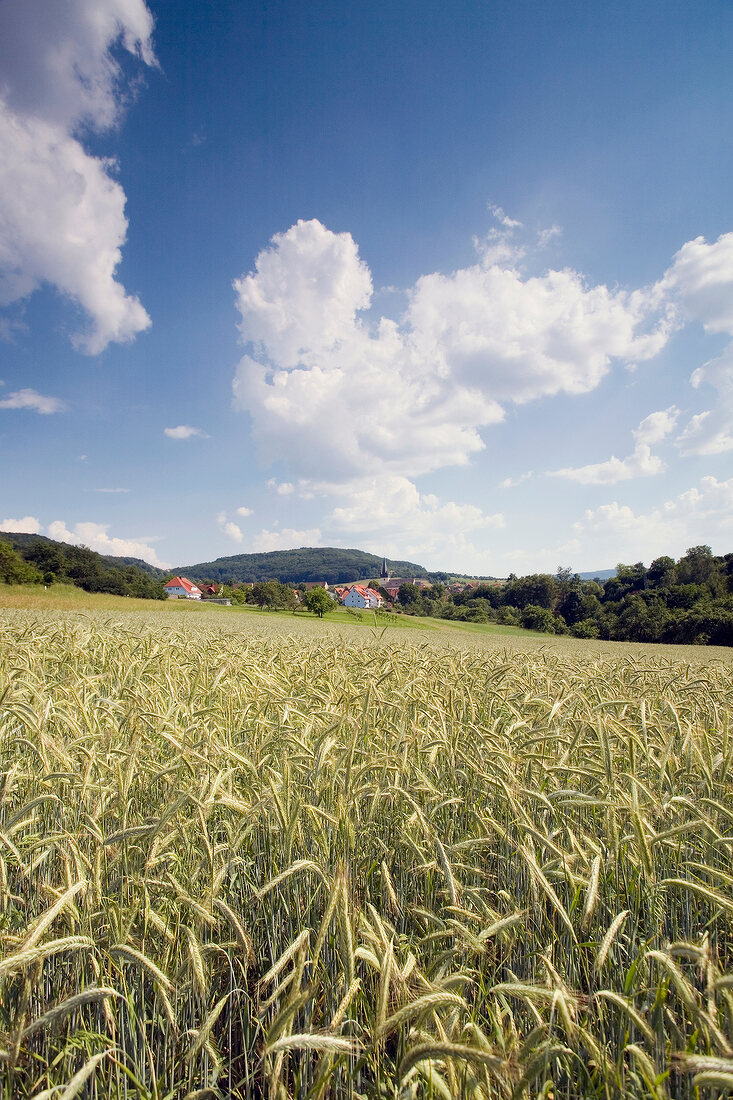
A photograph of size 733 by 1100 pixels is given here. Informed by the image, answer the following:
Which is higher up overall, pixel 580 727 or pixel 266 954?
pixel 580 727

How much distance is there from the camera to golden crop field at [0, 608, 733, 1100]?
1360mm

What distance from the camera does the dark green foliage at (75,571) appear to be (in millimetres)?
61919

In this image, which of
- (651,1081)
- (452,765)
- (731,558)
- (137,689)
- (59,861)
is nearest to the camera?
(651,1081)

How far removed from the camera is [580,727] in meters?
3.06

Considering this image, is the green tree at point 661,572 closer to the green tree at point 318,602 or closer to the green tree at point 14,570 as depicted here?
the green tree at point 318,602

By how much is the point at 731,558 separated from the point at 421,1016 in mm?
88049

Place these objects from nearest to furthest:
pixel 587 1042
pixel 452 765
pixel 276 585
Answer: pixel 587 1042, pixel 452 765, pixel 276 585

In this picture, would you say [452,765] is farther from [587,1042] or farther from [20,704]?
[20,704]

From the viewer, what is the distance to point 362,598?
149 meters

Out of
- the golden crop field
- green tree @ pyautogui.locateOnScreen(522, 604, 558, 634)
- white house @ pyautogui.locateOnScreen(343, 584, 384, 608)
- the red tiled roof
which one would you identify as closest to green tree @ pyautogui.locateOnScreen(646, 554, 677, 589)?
green tree @ pyautogui.locateOnScreen(522, 604, 558, 634)

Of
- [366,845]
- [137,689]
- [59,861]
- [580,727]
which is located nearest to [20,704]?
[59,861]

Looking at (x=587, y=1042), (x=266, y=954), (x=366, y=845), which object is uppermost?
(x=587, y=1042)

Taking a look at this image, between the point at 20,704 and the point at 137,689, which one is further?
the point at 137,689

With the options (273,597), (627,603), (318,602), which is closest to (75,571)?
(273,597)
